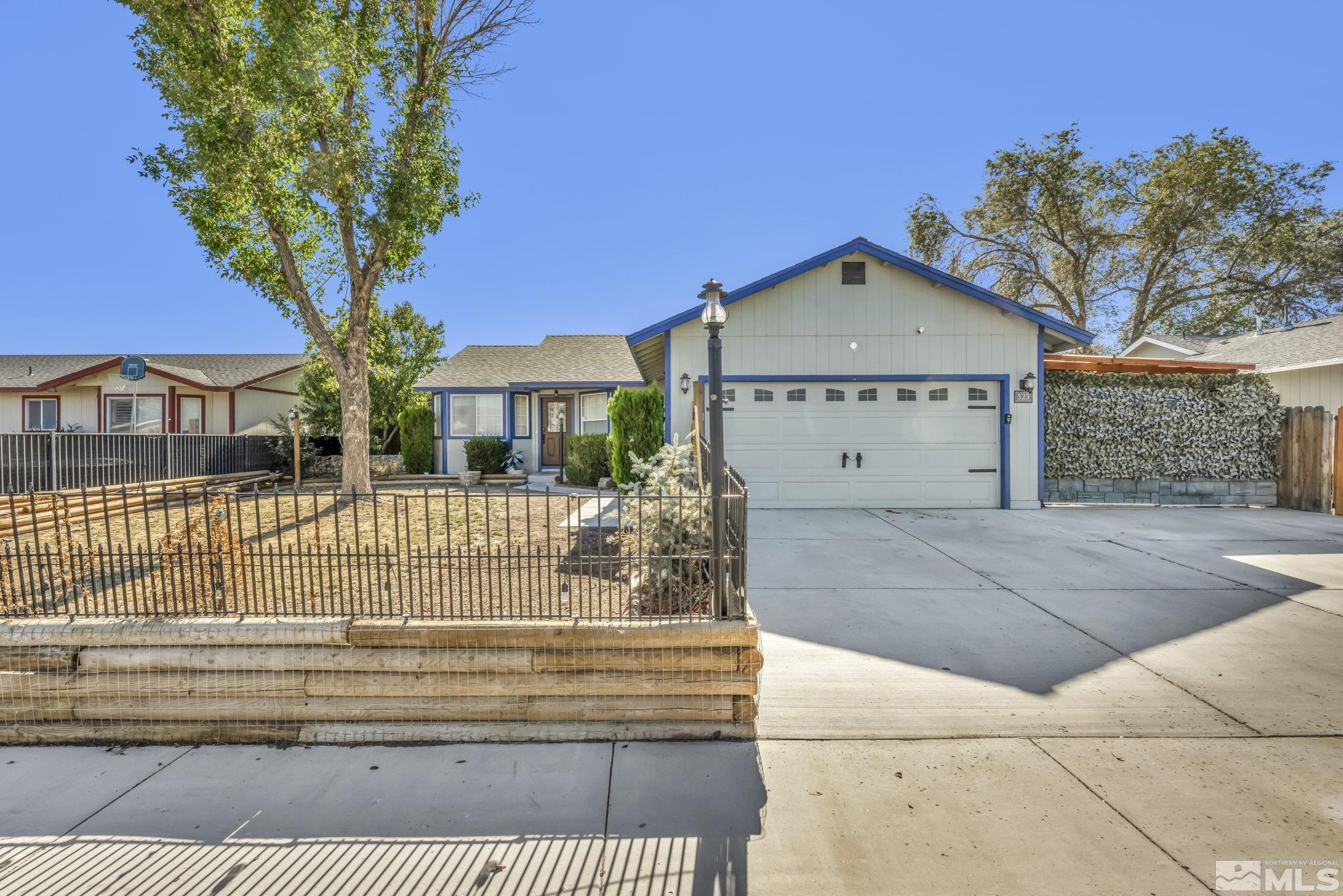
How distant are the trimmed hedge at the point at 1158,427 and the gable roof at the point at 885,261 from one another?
1141mm

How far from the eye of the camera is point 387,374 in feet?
49.0

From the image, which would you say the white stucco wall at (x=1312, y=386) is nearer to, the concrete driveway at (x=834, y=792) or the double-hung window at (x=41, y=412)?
the concrete driveway at (x=834, y=792)

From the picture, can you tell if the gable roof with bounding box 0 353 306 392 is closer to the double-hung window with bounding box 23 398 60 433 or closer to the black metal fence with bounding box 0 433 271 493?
the double-hung window with bounding box 23 398 60 433

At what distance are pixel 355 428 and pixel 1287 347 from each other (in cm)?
2115

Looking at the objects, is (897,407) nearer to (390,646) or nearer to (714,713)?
(714,713)

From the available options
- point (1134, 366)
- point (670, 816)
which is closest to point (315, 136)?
point (670, 816)

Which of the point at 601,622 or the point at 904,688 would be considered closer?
the point at 601,622

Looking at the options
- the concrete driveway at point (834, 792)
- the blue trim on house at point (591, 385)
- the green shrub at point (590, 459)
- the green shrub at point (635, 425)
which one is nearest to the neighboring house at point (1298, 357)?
the green shrub at point (635, 425)

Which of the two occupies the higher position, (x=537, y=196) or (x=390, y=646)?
(x=537, y=196)

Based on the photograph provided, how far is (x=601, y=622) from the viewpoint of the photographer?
Result: 10.4ft

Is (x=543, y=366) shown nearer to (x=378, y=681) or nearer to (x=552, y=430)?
(x=552, y=430)

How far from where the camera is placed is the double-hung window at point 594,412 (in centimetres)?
1591

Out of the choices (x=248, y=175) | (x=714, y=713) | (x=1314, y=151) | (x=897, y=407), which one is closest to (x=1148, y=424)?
(x=897, y=407)

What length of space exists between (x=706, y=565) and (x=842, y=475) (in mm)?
6778
